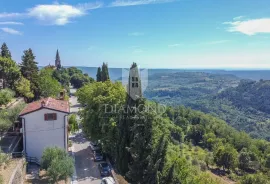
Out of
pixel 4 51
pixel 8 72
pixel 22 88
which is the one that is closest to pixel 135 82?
pixel 8 72

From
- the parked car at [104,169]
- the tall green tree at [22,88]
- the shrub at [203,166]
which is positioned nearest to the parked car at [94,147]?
the parked car at [104,169]

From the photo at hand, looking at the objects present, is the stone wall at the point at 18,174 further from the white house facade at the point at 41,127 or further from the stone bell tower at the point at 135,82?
the stone bell tower at the point at 135,82

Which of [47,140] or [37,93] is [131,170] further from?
[37,93]

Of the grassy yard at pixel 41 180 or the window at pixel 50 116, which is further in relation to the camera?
the window at pixel 50 116

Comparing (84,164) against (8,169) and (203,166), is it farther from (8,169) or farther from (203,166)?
(203,166)

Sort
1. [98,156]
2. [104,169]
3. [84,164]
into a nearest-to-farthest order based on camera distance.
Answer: [104,169] → [84,164] → [98,156]

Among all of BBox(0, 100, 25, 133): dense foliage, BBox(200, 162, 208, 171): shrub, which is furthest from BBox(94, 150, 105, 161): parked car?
BBox(200, 162, 208, 171): shrub

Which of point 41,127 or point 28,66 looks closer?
point 41,127
